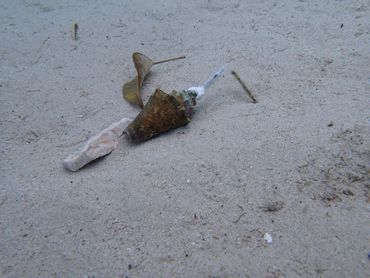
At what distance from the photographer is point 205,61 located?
10.1 feet

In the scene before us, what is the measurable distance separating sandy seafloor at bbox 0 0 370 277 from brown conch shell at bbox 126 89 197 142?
0.25 feet

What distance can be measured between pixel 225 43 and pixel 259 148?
1.72m

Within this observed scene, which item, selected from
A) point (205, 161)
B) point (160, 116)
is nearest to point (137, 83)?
point (160, 116)

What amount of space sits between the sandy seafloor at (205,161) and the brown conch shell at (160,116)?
0.08m

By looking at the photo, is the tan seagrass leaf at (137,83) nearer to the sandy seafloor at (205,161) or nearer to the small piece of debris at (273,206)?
the sandy seafloor at (205,161)

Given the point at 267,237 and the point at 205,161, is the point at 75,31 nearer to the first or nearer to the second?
the point at 205,161

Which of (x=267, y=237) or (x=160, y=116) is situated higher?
(x=160, y=116)

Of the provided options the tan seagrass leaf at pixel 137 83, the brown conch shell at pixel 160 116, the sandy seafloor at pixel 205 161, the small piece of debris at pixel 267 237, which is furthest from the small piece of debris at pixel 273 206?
the tan seagrass leaf at pixel 137 83

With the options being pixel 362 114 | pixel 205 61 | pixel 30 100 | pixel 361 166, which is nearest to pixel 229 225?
pixel 361 166

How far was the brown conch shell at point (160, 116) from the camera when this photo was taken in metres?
2.20

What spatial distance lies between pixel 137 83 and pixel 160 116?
650 millimetres

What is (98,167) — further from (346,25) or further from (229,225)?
(346,25)

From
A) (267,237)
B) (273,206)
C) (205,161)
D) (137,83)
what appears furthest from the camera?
(137,83)

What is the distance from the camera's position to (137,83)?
2.73 m
